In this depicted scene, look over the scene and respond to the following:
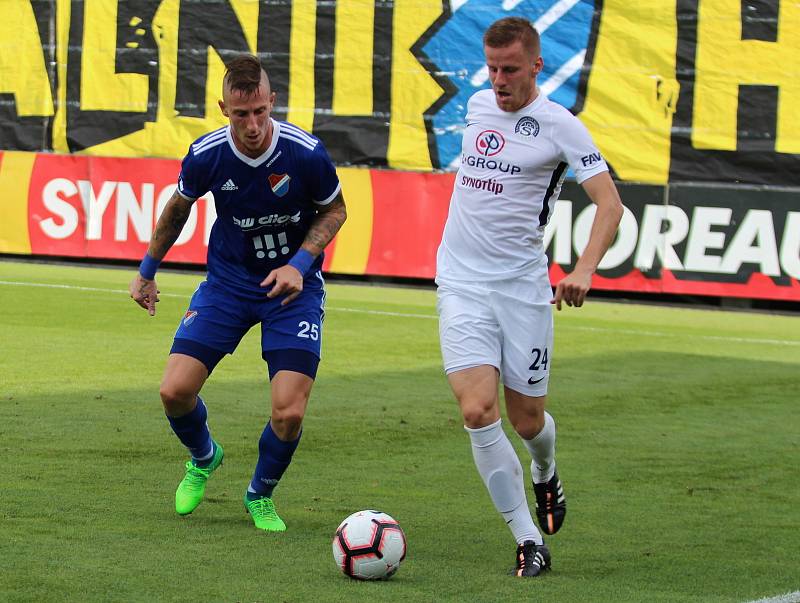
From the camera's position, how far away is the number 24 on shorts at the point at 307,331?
6.75m

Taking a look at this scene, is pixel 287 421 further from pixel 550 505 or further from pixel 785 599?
pixel 785 599

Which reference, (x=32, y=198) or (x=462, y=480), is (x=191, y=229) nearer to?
(x=32, y=198)

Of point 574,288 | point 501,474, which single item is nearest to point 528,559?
point 501,474

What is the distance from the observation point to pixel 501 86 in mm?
6027

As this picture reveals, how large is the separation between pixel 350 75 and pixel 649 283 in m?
4.61

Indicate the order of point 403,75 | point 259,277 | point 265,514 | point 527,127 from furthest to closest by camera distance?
1. point 403,75
2. point 259,277
3. point 265,514
4. point 527,127

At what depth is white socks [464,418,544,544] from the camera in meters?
5.96

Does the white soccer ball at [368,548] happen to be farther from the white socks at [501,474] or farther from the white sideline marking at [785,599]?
the white sideline marking at [785,599]

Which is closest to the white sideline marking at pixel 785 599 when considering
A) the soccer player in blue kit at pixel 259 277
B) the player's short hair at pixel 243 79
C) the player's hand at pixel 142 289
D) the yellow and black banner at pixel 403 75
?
the soccer player in blue kit at pixel 259 277

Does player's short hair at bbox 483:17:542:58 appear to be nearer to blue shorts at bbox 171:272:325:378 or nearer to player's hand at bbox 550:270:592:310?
player's hand at bbox 550:270:592:310

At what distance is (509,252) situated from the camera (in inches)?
243

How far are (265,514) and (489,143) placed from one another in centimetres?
186

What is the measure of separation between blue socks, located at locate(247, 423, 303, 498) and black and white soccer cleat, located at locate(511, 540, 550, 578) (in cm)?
127

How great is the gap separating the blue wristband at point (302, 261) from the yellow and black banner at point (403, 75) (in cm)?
1185
